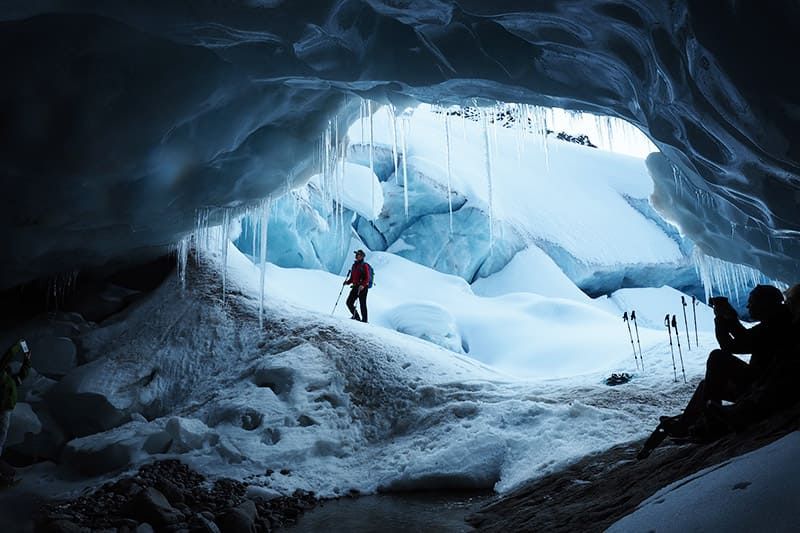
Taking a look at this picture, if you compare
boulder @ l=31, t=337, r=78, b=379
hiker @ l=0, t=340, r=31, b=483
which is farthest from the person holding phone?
boulder @ l=31, t=337, r=78, b=379

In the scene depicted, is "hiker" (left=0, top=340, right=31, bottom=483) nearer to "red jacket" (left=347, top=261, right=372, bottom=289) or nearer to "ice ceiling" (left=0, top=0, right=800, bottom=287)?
"ice ceiling" (left=0, top=0, right=800, bottom=287)

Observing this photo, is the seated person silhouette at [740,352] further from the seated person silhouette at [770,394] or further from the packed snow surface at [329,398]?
the packed snow surface at [329,398]

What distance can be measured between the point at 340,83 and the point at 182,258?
258 inches

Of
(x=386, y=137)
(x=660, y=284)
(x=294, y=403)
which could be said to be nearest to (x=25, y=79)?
(x=294, y=403)

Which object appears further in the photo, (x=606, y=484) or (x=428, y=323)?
(x=428, y=323)

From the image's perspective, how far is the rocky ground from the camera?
4816 mm

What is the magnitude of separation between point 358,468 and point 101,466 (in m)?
2.94

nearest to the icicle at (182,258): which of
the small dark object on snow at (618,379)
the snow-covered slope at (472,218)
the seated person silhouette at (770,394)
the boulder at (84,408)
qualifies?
the boulder at (84,408)

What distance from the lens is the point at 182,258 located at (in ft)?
36.7

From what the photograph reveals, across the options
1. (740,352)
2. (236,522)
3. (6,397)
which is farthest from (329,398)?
(740,352)

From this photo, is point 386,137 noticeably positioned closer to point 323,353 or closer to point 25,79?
point 323,353

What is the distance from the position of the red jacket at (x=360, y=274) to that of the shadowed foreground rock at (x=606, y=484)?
20.2ft

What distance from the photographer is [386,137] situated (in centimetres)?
2422

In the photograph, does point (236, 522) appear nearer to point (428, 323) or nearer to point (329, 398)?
point (329, 398)
